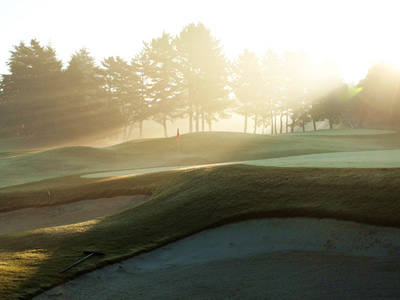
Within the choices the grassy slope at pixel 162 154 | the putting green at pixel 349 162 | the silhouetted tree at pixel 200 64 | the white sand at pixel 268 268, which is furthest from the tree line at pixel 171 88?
the white sand at pixel 268 268

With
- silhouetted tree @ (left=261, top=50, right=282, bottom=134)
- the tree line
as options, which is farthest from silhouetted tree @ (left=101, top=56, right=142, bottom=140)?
silhouetted tree @ (left=261, top=50, right=282, bottom=134)

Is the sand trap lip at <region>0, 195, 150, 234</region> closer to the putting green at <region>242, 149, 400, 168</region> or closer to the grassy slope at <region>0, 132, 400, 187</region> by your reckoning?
the putting green at <region>242, 149, 400, 168</region>

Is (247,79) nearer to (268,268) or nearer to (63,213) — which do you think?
(63,213)

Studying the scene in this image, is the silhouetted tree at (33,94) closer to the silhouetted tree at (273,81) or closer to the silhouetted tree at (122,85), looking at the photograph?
the silhouetted tree at (122,85)

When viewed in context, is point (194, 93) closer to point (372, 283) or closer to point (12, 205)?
point (12, 205)

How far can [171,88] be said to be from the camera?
6719 centimetres

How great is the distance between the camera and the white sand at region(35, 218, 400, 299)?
5793 millimetres

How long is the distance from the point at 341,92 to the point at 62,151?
47322 mm

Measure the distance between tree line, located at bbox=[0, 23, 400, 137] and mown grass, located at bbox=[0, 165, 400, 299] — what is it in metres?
52.9

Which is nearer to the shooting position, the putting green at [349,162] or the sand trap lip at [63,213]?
the putting green at [349,162]

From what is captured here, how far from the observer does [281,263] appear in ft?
21.8

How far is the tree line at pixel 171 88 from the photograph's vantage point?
2470 inches

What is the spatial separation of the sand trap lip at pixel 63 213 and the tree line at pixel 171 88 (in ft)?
162

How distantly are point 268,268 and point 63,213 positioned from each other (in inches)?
383
